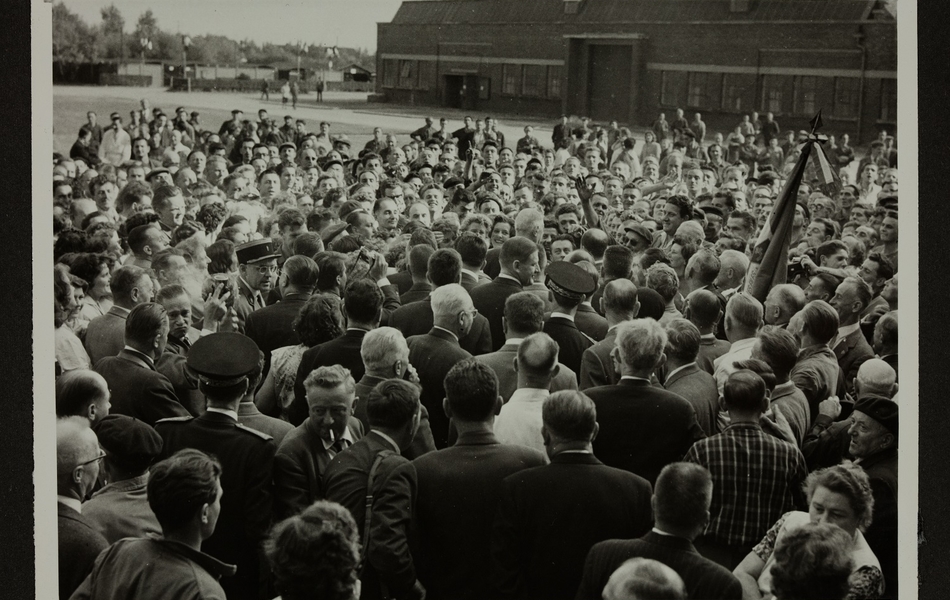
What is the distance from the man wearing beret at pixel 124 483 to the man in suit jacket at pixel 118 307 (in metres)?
1.62

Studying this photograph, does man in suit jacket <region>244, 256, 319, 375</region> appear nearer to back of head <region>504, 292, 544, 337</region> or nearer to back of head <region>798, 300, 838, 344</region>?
back of head <region>504, 292, 544, 337</region>

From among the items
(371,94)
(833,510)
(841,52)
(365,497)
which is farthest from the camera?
(371,94)

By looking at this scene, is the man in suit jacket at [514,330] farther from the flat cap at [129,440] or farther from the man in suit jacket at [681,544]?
the flat cap at [129,440]

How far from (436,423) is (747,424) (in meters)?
1.75

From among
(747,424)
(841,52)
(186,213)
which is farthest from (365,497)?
(841,52)

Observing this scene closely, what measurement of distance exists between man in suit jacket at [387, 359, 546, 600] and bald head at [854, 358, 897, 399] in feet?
4.98

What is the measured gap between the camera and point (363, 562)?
12.3 ft

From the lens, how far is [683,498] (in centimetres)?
321

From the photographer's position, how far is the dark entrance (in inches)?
863

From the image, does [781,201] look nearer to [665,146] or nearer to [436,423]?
[436,423]

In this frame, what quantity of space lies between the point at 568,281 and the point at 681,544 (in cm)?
243

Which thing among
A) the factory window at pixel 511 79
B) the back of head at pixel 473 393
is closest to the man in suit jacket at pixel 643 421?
the back of head at pixel 473 393

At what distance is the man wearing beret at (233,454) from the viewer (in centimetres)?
383

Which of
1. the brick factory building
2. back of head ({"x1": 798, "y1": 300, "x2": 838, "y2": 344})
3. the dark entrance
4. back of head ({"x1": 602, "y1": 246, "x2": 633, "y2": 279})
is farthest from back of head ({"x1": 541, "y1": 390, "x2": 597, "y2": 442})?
the dark entrance
